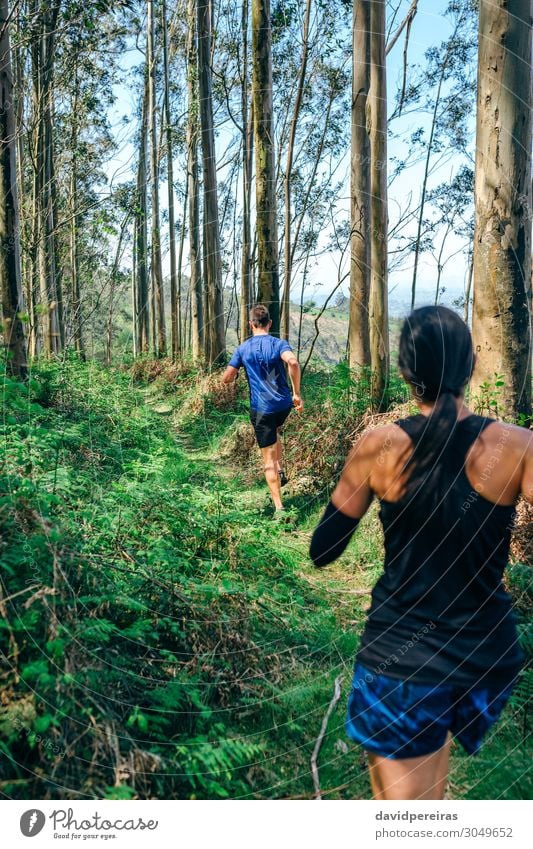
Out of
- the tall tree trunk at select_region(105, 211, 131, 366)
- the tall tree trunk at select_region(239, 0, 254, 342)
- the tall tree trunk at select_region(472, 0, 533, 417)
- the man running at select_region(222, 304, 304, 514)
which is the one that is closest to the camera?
the tall tree trunk at select_region(472, 0, 533, 417)

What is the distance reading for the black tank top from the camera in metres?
1.70

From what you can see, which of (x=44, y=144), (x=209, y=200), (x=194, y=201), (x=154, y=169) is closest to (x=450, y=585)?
(x=209, y=200)

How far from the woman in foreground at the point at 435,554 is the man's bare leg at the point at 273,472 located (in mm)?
4116

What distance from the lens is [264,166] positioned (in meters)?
8.42

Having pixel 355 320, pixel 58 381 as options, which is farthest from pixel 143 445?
pixel 355 320

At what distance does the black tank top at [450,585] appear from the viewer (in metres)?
1.70

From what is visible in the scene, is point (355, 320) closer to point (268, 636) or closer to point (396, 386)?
point (396, 386)

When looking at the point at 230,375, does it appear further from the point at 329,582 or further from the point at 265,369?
the point at 329,582

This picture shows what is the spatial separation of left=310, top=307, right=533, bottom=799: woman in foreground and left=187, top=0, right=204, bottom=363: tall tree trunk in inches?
547

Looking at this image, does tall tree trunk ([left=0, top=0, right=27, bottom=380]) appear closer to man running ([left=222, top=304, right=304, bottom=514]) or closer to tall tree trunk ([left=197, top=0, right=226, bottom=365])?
man running ([left=222, top=304, right=304, bottom=514])

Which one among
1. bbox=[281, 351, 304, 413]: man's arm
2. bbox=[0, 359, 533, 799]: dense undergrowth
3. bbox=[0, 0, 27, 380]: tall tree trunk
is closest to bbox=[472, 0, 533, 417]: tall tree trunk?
bbox=[0, 359, 533, 799]: dense undergrowth

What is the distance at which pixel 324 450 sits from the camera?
6.46 m

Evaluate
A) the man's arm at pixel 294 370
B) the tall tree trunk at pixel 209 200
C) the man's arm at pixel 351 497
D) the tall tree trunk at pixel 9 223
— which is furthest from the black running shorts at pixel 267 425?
the tall tree trunk at pixel 209 200

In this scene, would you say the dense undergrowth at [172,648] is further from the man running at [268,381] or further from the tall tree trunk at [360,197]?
the tall tree trunk at [360,197]
